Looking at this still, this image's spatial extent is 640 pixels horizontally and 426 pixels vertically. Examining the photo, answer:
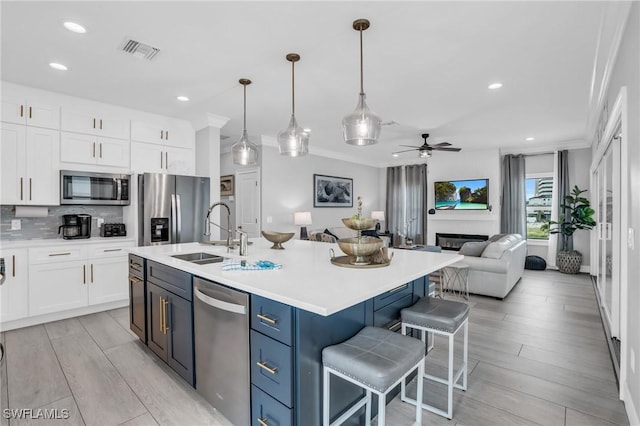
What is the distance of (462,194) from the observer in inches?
287

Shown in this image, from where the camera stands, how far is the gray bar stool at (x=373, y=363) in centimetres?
134

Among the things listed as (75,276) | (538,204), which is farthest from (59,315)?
(538,204)

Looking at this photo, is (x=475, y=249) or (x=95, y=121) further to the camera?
(x=475, y=249)

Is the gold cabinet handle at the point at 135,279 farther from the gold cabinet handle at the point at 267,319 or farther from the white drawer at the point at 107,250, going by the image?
the gold cabinet handle at the point at 267,319

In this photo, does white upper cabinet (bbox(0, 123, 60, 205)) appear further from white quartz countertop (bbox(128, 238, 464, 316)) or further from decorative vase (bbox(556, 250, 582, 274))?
decorative vase (bbox(556, 250, 582, 274))

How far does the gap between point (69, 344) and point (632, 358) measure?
440cm

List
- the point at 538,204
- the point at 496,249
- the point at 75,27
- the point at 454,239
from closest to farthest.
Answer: the point at 75,27 < the point at 496,249 < the point at 538,204 < the point at 454,239

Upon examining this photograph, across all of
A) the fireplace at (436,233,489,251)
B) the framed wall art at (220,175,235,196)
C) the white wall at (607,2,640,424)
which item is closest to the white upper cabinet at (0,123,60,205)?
the framed wall art at (220,175,235,196)

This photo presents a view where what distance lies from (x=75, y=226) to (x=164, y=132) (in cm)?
167

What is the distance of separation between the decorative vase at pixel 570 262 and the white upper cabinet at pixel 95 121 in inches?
313

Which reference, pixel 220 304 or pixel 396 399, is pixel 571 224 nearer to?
pixel 396 399

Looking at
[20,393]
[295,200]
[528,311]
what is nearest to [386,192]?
[295,200]

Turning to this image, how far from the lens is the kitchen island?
140 cm

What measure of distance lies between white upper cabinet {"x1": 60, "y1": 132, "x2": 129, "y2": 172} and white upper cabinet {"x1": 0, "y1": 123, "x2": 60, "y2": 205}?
0.27 ft
